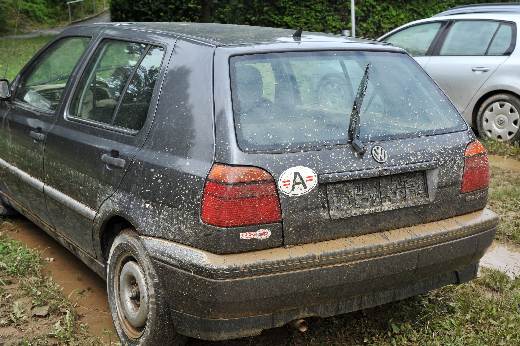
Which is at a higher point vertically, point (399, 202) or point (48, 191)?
point (399, 202)

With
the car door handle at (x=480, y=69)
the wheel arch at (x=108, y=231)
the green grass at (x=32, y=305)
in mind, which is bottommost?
the green grass at (x=32, y=305)

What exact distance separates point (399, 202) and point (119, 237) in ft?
4.62

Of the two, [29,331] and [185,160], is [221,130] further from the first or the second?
[29,331]

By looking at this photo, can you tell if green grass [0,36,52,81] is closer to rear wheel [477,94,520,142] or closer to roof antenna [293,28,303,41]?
rear wheel [477,94,520,142]

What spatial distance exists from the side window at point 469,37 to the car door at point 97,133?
18.0 ft

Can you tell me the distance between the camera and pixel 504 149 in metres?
7.43

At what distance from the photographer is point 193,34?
343 cm

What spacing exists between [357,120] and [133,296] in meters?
1.43

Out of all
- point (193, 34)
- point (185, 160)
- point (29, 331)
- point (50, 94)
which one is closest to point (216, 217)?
point (185, 160)

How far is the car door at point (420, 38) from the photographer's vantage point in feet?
27.8

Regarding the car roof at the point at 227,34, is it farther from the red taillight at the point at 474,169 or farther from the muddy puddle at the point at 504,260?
the muddy puddle at the point at 504,260

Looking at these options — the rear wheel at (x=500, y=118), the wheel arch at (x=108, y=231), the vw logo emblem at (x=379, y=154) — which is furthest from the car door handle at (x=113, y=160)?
the rear wheel at (x=500, y=118)

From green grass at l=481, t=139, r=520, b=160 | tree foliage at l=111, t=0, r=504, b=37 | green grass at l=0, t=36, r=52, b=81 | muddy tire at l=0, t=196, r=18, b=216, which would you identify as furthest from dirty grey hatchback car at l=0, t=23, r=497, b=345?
tree foliage at l=111, t=0, r=504, b=37

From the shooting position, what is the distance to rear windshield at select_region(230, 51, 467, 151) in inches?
117
